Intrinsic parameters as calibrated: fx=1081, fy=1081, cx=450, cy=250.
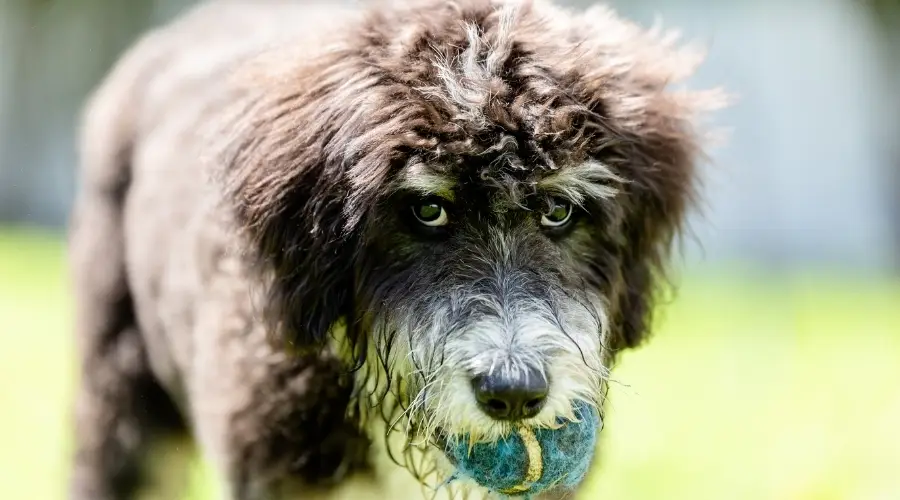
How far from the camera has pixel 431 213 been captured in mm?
2744

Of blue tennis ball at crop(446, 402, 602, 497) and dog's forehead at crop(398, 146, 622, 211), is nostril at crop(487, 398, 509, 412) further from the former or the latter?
dog's forehead at crop(398, 146, 622, 211)

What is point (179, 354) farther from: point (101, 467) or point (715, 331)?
point (715, 331)

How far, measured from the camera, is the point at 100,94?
5.19 meters

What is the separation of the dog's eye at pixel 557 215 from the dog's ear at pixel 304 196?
1.63ft

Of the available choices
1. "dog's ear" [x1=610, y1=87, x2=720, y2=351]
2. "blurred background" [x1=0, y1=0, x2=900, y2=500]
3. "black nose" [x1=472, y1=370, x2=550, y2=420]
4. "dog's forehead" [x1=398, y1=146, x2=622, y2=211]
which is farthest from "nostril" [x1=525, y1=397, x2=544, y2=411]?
"blurred background" [x1=0, y1=0, x2=900, y2=500]

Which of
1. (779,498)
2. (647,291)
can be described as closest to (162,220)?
(647,291)

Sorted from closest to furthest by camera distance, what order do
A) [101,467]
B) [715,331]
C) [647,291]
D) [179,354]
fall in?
[647,291]
[179,354]
[101,467]
[715,331]

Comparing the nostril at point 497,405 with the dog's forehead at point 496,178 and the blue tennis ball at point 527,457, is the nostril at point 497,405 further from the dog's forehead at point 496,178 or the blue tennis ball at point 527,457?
the dog's forehead at point 496,178

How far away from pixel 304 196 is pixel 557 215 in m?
0.68

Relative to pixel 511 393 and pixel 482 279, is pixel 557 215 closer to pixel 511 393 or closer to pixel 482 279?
pixel 482 279

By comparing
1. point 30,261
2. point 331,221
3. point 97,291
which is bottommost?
point 30,261

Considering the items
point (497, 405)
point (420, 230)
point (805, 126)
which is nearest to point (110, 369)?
point (420, 230)

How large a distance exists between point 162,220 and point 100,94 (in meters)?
1.50

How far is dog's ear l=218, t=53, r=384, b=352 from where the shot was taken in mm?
2826
